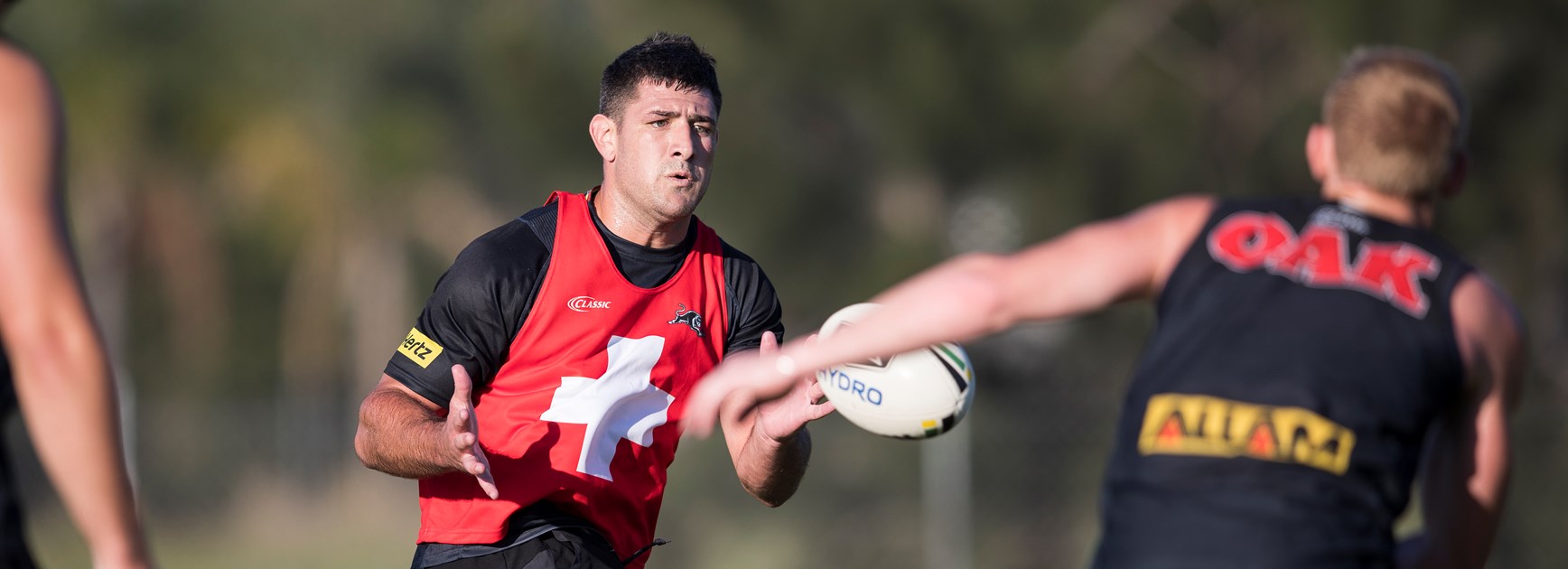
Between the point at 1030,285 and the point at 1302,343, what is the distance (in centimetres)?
51

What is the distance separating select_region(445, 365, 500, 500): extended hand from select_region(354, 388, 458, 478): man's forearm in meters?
0.13

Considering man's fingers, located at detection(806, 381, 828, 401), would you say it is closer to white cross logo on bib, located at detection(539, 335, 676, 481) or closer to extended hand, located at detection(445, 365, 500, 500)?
white cross logo on bib, located at detection(539, 335, 676, 481)

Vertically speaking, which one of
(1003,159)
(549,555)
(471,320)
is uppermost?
(1003,159)

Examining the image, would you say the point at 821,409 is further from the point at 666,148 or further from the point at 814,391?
the point at 666,148

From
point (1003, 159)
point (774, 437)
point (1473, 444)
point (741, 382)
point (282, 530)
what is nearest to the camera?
point (1473, 444)

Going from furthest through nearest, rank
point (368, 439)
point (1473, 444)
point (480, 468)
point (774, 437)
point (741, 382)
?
point (774, 437)
point (368, 439)
point (480, 468)
point (741, 382)
point (1473, 444)

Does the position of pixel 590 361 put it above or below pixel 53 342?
above

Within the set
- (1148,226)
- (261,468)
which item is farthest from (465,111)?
(1148,226)

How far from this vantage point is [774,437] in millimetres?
4301

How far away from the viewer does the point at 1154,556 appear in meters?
2.84

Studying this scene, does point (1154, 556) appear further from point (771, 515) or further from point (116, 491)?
point (771, 515)

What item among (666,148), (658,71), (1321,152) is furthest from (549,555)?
(1321,152)

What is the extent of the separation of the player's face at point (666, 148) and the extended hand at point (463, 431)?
914 millimetres

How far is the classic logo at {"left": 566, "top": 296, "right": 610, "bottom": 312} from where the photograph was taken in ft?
13.7
